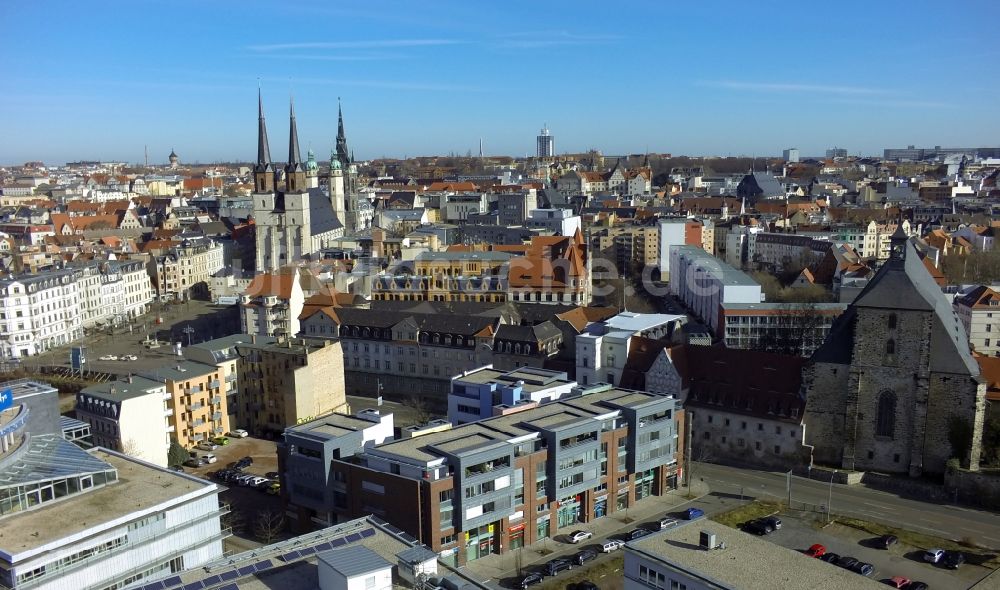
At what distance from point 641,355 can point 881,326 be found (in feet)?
29.8

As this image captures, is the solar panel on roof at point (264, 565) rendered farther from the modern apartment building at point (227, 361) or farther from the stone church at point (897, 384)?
the stone church at point (897, 384)

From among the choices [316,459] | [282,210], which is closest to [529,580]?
[316,459]

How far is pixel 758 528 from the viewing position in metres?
25.2

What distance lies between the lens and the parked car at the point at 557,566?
2284 cm

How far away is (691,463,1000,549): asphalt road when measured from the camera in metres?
25.3

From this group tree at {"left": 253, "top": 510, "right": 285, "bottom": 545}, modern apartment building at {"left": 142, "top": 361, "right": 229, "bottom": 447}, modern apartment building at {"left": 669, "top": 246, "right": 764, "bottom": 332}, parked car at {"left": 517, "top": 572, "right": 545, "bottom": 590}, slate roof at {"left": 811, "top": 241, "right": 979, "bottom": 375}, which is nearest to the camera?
parked car at {"left": 517, "top": 572, "right": 545, "bottom": 590}

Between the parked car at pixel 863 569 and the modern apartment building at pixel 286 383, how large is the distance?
68.3ft

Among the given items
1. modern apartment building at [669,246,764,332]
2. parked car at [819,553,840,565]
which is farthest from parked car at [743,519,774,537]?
modern apartment building at [669,246,764,332]

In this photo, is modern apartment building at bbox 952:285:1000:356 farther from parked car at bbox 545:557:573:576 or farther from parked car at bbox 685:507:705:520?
parked car at bbox 545:557:573:576

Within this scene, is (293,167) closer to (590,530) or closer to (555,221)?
(555,221)

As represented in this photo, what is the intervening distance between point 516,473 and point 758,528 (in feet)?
24.9

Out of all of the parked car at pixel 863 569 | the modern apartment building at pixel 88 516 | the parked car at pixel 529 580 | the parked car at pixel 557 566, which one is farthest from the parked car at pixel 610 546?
the modern apartment building at pixel 88 516

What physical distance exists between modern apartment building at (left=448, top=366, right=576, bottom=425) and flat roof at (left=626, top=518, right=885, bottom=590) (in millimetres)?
10116

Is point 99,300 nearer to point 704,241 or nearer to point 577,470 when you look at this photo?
point 577,470
